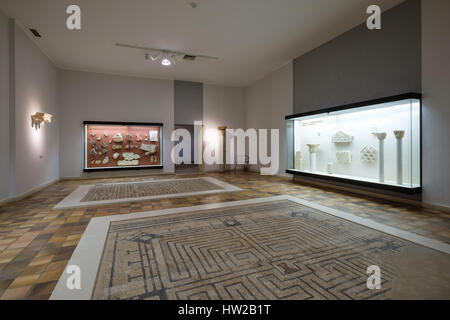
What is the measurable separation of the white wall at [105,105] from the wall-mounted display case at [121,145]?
214 millimetres

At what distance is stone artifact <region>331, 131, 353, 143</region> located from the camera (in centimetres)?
465

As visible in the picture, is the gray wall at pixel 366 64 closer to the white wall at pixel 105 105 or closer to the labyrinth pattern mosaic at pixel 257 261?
the labyrinth pattern mosaic at pixel 257 261

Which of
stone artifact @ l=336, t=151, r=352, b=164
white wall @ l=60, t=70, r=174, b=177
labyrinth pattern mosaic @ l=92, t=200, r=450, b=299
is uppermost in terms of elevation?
white wall @ l=60, t=70, r=174, b=177

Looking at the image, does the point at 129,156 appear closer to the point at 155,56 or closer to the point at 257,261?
the point at 155,56

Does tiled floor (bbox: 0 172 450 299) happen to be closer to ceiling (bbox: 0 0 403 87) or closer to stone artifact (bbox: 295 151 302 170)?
stone artifact (bbox: 295 151 302 170)

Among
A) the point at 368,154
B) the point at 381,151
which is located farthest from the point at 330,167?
the point at 381,151

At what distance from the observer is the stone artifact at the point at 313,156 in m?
5.43

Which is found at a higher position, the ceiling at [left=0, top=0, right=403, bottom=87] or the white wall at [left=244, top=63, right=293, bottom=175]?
the ceiling at [left=0, top=0, right=403, bottom=87]

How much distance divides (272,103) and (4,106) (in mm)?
6704

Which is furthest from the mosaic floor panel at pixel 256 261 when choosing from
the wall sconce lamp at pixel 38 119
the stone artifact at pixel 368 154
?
the wall sconce lamp at pixel 38 119

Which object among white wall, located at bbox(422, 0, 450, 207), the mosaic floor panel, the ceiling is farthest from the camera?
the ceiling

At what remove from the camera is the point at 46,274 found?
169 centimetres

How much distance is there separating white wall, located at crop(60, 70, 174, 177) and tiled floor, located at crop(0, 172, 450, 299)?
2.55 meters

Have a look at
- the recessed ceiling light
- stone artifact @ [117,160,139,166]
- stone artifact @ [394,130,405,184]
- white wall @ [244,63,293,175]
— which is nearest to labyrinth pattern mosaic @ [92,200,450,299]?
stone artifact @ [394,130,405,184]
